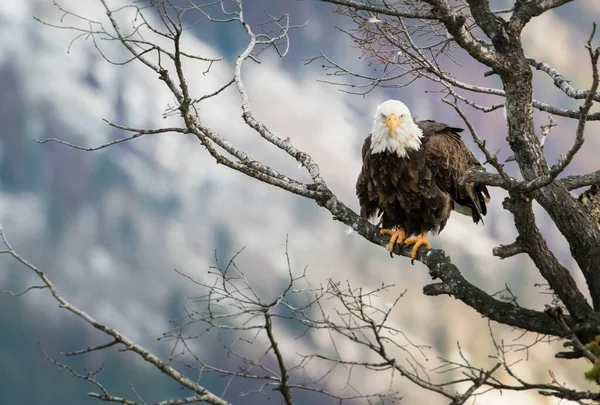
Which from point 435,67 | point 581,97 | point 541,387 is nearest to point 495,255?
point 541,387

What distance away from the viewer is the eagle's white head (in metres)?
6.36

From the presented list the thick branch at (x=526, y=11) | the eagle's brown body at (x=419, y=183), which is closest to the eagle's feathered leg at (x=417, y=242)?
the eagle's brown body at (x=419, y=183)

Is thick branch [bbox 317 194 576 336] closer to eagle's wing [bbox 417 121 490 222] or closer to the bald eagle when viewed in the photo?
the bald eagle

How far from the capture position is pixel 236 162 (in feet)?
19.4

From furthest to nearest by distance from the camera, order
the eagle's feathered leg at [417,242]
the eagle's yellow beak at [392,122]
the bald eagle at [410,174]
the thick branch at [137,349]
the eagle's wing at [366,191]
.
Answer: the eagle's wing at [366,191] < the bald eagle at [410,174] < the eagle's yellow beak at [392,122] < the eagle's feathered leg at [417,242] < the thick branch at [137,349]

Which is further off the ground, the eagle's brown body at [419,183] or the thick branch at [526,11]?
the thick branch at [526,11]

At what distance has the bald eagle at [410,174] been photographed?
637 cm

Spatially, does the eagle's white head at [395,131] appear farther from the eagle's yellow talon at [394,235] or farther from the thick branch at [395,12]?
the thick branch at [395,12]

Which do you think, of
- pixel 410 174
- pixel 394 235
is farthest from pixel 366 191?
pixel 394 235

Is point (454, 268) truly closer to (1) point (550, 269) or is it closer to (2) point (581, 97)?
(1) point (550, 269)

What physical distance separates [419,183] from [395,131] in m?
0.54

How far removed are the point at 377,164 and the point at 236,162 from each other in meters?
1.41

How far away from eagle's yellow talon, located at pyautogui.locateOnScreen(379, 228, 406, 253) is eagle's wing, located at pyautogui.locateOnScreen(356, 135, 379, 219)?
43 centimetres

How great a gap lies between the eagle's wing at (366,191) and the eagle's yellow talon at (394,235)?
0.43 metres
